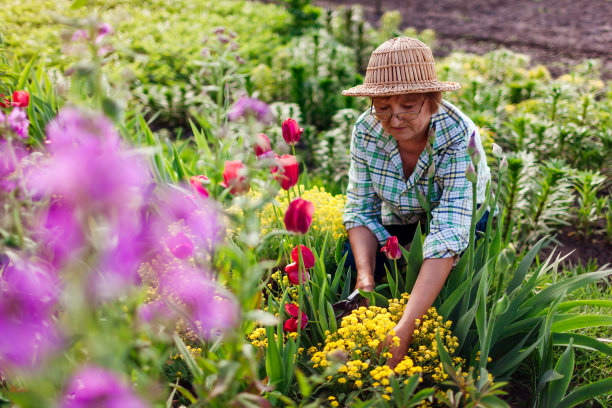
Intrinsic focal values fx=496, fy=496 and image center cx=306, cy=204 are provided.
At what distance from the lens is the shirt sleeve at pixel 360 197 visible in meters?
2.04

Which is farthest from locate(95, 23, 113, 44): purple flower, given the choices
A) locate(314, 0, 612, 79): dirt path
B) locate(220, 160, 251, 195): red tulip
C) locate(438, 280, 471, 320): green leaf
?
locate(314, 0, 612, 79): dirt path

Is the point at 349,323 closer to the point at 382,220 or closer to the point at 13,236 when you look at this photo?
the point at 382,220

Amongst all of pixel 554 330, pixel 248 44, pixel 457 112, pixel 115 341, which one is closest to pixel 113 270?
pixel 115 341

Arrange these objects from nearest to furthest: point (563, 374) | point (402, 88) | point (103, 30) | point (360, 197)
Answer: point (103, 30) → point (563, 374) → point (402, 88) → point (360, 197)

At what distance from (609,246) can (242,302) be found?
2.51 metres

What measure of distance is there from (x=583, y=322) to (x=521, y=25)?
22.9 ft

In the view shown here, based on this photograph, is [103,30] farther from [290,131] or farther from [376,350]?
[376,350]

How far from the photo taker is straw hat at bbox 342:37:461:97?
1.64 metres

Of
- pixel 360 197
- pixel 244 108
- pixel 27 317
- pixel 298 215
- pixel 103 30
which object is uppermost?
pixel 103 30

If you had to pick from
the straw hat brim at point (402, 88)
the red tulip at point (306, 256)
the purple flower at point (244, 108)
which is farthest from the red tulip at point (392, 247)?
the purple flower at point (244, 108)

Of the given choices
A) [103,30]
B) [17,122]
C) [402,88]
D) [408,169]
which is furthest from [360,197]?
[103,30]

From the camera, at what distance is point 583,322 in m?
1.49

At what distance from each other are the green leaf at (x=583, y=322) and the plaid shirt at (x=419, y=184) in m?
0.37

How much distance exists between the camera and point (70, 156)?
2.08 ft
